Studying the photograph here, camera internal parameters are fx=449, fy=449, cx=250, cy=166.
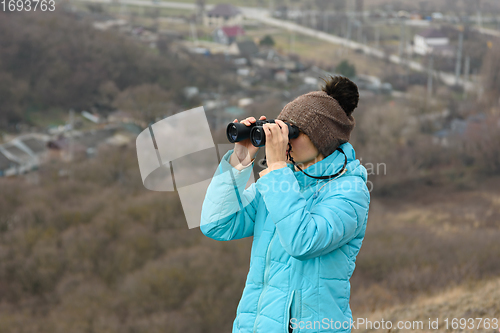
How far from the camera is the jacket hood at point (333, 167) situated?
106cm

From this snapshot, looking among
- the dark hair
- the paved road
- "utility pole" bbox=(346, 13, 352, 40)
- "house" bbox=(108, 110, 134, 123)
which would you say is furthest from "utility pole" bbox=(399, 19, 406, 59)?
the dark hair

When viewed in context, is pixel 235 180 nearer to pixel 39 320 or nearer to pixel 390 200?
pixel 39 320

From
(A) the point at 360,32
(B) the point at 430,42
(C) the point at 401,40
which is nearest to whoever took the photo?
(B) the point at 430,42

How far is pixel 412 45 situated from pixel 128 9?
24.6m

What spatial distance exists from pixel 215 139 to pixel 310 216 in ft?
37.5

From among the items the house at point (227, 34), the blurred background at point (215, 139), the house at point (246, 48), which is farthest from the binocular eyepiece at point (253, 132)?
the house at point (227, 34)

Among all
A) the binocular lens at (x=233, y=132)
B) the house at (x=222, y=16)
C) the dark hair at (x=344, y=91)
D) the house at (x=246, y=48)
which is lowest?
the house at (x=246, y=48)

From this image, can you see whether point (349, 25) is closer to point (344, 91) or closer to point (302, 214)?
point (344, 91)

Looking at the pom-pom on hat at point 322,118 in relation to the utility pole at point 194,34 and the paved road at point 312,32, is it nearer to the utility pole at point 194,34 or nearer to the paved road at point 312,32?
the paved road at point 312,32

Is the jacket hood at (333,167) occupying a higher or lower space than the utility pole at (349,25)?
higher

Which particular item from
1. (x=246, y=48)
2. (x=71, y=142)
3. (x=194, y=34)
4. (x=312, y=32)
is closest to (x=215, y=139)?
(x=71, y=142)

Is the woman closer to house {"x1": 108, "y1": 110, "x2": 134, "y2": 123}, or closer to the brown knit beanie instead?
the brown knit beanie

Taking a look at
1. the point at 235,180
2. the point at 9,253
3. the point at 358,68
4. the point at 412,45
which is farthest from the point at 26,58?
the point at 235,180

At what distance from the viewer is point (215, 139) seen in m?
12.3
